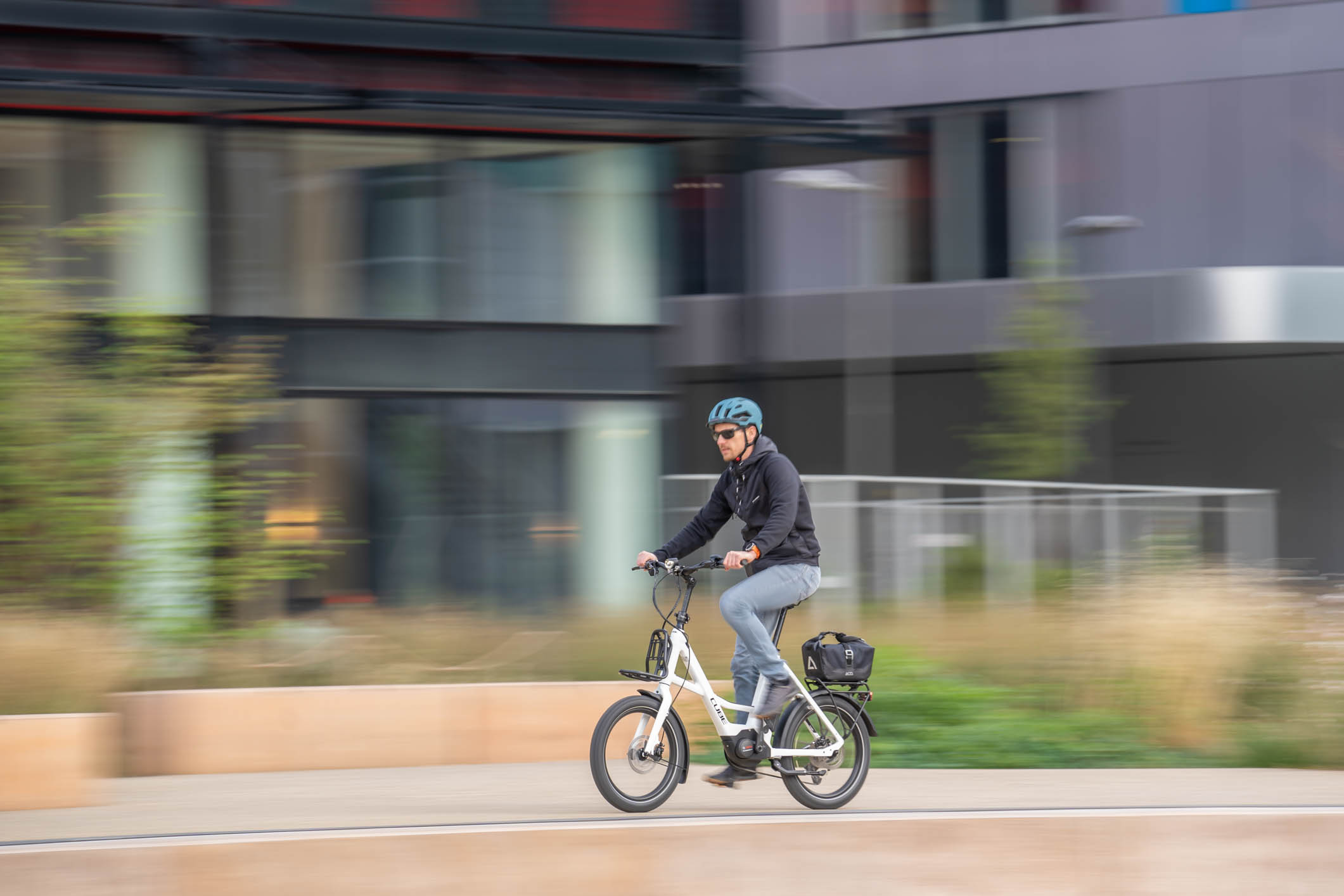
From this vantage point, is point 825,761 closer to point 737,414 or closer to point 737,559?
point 737,559

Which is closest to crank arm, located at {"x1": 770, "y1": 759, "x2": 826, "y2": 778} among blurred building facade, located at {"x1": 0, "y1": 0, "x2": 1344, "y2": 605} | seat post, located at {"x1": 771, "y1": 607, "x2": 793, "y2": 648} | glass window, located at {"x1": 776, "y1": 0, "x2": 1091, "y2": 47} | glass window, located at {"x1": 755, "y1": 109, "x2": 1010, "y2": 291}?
seat post, located at {"x1": 771, "y1": 607, "x2": 793, "y2": 648}

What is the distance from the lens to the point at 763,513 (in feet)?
22.6

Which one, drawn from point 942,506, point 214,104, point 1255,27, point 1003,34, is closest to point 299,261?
point 214,104

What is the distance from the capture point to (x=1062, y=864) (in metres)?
6.37

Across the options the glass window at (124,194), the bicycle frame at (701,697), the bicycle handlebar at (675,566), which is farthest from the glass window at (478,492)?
the bicycle handlebar at (675,566)

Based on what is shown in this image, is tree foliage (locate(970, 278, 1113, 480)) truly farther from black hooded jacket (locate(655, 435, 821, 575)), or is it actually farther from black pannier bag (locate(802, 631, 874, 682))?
black hooded jacket (locate(655, 435, 821, 575))

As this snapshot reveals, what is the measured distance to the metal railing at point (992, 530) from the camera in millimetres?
12727

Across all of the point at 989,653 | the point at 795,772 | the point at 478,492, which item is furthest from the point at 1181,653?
the point at 478,492

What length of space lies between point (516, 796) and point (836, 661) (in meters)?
1.87

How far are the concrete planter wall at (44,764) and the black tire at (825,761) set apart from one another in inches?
142

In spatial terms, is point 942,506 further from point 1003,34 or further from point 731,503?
point 1003,34

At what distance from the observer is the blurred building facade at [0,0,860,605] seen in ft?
45.1

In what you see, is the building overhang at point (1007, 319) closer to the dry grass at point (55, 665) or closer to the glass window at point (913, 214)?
the glass window at point (913, 214)

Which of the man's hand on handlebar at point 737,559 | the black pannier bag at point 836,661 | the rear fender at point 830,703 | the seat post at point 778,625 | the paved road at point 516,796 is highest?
the man's hand on handlebar at point 737,559
